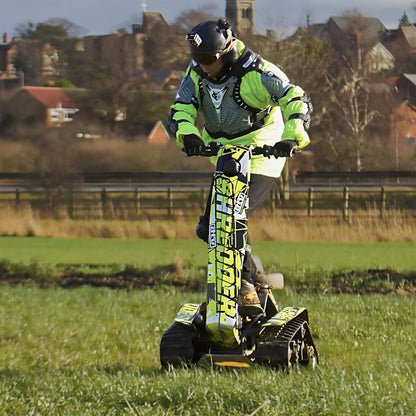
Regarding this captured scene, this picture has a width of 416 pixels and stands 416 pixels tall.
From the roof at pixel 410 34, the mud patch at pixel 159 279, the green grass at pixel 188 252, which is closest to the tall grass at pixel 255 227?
the green grass at pixel 188 252

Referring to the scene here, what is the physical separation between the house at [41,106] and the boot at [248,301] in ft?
51.6

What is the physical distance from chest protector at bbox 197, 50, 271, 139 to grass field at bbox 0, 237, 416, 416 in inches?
61.0

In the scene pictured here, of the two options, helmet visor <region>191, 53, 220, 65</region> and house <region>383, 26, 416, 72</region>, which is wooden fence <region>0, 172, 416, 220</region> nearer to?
house <region>383, 26, 416, 72</region>

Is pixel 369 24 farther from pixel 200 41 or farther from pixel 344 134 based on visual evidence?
pixel 200 41

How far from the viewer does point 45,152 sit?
21.2 m

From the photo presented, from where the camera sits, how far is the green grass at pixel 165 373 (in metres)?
4.22

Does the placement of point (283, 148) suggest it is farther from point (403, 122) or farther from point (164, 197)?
point (164, 197)

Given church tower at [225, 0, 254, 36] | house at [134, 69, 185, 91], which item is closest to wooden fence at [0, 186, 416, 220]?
house at [134, 69, 185, 91]

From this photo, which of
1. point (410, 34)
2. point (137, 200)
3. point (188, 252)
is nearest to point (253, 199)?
point (188, 252)

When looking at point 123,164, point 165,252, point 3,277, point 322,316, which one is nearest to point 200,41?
point 322,316

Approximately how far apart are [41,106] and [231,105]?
15830 mm

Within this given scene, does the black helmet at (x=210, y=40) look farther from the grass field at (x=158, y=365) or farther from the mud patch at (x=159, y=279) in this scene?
the mud patch at (x=159, y=279)

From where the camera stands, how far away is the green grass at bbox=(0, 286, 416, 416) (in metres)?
4.22

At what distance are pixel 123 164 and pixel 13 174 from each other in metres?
3.51
